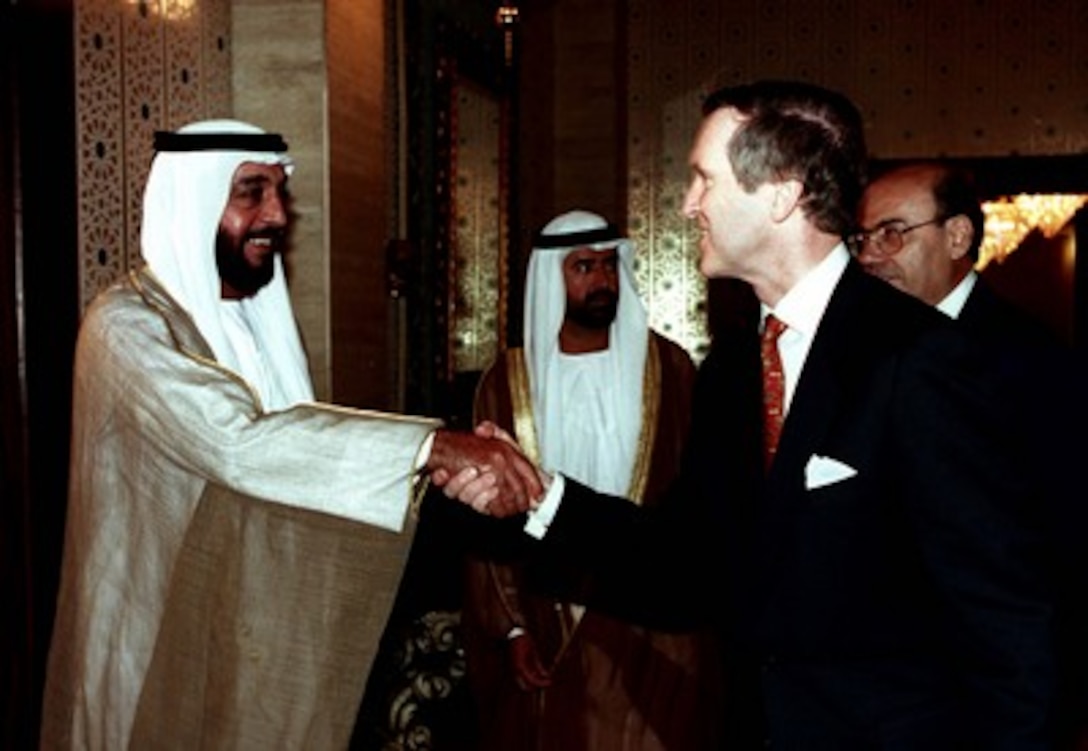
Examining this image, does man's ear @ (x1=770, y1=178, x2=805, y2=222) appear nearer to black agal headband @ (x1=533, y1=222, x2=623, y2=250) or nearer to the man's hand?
the man's hand

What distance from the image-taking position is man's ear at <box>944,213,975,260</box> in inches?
131

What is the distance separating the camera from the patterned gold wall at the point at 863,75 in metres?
8.00

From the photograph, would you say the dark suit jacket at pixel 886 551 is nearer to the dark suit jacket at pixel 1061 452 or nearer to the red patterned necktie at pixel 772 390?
the red patterned necktie at pixel 772 390

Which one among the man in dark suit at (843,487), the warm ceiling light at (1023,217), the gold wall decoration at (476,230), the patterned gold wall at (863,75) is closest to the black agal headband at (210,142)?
the man in dark suit at (843,487)

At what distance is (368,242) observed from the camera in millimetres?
4605

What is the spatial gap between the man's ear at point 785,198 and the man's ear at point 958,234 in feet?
4.45

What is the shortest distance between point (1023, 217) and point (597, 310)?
5.13m

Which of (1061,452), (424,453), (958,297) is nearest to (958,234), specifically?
(958,297)

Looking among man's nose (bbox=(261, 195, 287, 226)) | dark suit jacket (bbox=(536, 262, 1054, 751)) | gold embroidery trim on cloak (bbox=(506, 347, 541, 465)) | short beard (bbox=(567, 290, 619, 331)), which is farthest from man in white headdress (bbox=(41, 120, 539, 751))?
short beard (bbox=(567, 290, 619, 331))

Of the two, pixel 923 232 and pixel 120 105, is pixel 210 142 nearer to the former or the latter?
pixel 120 105

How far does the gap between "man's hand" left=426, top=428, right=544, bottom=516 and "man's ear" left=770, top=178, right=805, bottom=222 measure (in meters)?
0.82

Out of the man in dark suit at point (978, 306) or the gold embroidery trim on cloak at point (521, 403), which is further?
the gold embroidery trim on cloak at point (521, 403)

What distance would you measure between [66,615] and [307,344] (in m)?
1.60

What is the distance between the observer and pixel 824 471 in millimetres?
1944
